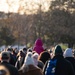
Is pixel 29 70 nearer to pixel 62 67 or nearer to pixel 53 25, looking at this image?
pixel 62 67

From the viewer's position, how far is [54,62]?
396 inches

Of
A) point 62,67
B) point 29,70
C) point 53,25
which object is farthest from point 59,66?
point 53,25

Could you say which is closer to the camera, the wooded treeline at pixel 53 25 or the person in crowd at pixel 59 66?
the person in crowd at pixel 59 66

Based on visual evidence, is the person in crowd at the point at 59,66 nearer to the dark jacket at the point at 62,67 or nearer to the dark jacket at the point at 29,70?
the dark jacket at the point at 62,67

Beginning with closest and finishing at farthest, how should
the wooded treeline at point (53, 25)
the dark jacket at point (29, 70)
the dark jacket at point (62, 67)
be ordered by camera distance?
the dark jacket at point (29, 70)
the dark jacket at point (62, 67)
the wooded treeline at point (53, 25)

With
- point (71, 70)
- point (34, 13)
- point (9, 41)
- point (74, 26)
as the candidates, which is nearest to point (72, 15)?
point (74, 26)

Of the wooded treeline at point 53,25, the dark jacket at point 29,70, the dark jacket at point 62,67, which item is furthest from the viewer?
the wooded treeline at point 53,25

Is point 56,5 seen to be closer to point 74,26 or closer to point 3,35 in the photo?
point 74,26

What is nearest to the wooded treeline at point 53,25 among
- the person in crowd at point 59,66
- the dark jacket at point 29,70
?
the person in crowd at point 59,66

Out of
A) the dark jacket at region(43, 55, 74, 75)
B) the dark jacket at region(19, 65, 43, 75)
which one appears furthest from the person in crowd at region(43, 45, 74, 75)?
the dark jacket at region(19, 65, 43, 75)

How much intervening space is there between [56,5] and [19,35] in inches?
543

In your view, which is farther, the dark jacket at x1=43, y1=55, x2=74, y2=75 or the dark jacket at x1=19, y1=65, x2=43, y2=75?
the dark jacket at x1=43, y1=55, x2=74, y2=75

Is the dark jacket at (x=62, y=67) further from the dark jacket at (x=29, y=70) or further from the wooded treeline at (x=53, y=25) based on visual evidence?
the wooded treeline at (x=53, y=25)

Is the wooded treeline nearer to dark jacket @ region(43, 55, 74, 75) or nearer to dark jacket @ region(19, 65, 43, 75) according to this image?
dark jacket @ region(43, 55, 74, 75)
